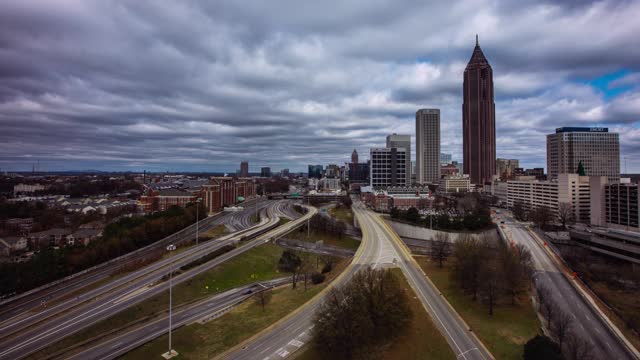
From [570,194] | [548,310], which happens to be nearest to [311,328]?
[548,310]

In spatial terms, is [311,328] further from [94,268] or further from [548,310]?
[94,268]

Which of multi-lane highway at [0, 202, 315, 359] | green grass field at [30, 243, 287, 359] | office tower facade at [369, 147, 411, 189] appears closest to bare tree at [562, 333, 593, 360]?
green grass field at [30, 243, 287, 359]

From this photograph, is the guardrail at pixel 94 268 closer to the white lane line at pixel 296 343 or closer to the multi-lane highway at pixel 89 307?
the multi-lane highway at pixel 89 307

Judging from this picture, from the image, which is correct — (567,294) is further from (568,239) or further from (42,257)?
(42,257)

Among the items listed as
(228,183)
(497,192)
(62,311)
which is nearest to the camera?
(62,311)

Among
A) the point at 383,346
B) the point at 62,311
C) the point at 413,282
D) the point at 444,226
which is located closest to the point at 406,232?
the point at 444,226
